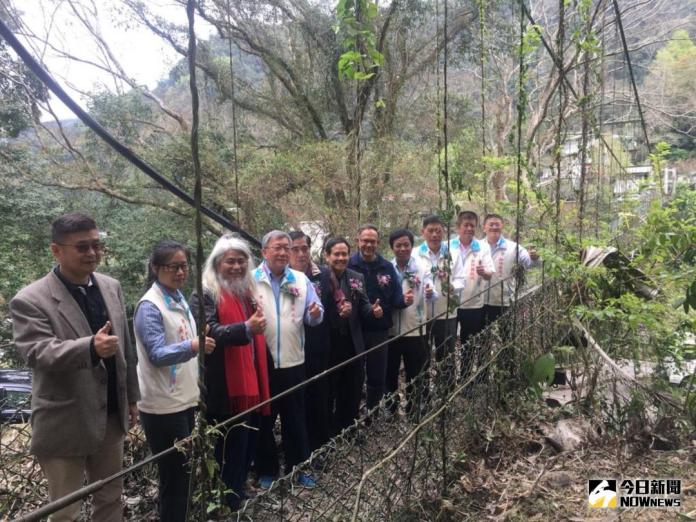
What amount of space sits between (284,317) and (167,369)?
0.65 m

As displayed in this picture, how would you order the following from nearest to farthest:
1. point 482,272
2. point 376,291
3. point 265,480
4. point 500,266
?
1. point 265,480
2. point 376,291
3. point 482,272
4. point 500,266

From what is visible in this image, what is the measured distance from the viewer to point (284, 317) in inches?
95.2

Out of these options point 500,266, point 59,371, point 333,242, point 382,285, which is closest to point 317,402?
point 382,285

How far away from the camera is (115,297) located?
1.92m

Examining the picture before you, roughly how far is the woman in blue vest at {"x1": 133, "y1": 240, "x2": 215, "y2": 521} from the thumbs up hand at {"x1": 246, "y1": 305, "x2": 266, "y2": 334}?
0.72 feet

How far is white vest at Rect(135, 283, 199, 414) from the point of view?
189 centimetres

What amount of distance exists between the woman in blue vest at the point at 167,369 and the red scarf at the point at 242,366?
167mm

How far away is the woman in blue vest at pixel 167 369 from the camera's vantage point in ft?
6.03

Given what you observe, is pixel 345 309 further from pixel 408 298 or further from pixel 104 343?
pixel 104 343

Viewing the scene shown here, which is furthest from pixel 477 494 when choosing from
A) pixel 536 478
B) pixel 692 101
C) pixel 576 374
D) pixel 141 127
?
pixel 692 101

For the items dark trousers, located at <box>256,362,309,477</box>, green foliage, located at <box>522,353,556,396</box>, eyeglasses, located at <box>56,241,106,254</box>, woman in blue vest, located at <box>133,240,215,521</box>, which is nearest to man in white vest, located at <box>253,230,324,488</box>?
dark trousers, located at <box>256,362,309,477</box>

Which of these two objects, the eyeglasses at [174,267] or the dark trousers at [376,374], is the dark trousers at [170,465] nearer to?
the eyeglasses at [174,267]

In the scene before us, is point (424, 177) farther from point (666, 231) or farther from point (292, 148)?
point (666, 231)

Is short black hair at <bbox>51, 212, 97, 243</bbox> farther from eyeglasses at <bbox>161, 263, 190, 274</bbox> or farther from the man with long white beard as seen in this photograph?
the man with long white beard
